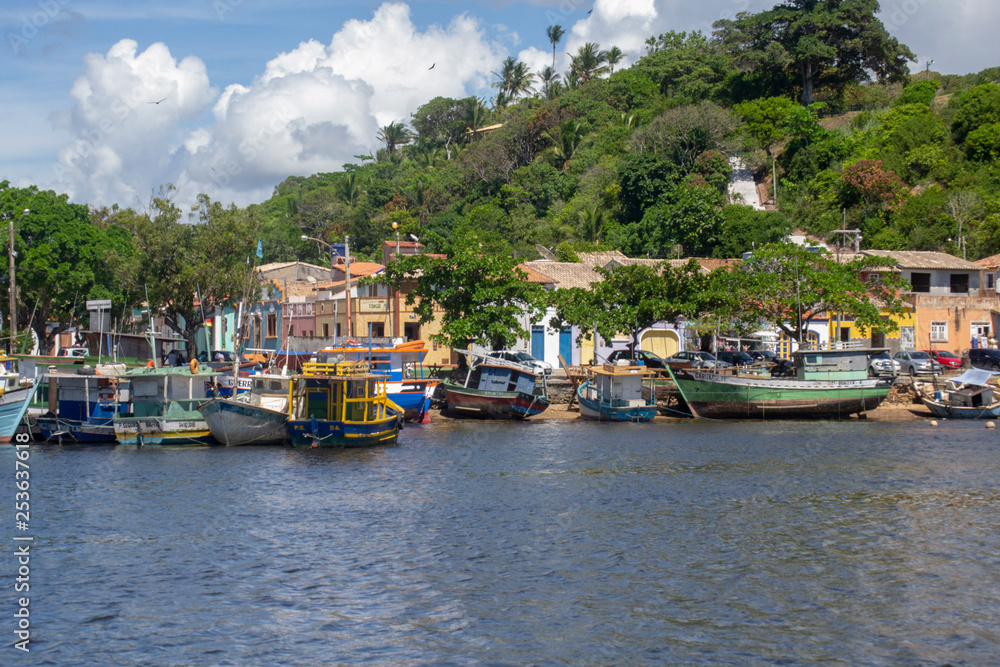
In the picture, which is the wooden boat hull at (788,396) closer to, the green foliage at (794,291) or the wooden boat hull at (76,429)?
the green foliage at (794,291)

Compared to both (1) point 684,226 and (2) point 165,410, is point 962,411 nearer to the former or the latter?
(1) point 684,226

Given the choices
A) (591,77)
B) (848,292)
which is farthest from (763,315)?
(591,77)

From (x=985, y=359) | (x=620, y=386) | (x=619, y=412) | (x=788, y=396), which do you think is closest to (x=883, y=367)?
(x=985, y=359)

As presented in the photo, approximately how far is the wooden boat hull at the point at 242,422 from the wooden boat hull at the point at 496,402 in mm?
10500

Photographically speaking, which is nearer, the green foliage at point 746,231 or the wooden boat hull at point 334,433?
the wooden boat hull at point 334,433

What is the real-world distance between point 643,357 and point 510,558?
103 ft

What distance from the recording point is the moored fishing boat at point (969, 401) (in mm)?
41625

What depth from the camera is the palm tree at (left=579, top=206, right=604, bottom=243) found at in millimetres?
73312

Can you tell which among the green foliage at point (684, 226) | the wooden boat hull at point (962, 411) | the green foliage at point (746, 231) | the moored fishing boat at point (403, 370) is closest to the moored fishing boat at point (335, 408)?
the moored fishing boat at point (403, 370)

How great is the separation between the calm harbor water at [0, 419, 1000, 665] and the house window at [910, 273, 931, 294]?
29.1 m

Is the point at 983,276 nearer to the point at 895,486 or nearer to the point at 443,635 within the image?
the point at 895,486

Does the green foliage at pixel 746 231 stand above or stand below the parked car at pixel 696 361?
above

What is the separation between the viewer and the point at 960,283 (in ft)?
189

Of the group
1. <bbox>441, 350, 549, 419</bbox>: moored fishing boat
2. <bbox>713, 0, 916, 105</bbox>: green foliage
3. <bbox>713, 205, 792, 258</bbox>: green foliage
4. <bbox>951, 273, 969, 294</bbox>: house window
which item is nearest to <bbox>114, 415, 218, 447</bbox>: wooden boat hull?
<bbox>441, 350, 549, 419</bbox>: moored fishing boat
